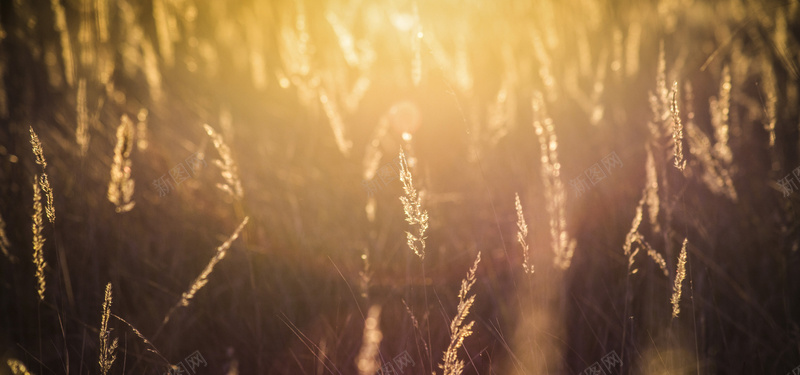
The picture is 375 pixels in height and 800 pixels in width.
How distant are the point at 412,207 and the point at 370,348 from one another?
0.33m

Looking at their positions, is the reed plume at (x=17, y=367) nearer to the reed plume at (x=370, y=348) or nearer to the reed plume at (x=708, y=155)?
the reed plume at (x=370, y=348)

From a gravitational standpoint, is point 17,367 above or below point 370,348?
below

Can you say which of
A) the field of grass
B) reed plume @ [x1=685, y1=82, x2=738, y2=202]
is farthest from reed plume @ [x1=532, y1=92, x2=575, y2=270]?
reed plume @ [x1=685, y1=82, x2=738, y2=202]

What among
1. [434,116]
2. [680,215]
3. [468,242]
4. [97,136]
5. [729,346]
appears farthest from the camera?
[434,116]

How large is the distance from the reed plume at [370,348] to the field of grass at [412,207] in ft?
0.05

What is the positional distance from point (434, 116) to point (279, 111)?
850 millimetres

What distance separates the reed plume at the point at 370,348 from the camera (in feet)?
3.65

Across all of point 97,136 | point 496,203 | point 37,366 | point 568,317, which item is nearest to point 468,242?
point 496,203

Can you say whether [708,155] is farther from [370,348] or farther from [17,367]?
[17,367]

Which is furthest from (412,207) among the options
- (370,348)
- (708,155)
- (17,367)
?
(17,367)

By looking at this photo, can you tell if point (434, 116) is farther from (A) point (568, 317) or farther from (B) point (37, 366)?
(B) point (37, 366)

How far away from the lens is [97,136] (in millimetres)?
2250

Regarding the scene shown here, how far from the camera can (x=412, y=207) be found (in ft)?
3.61

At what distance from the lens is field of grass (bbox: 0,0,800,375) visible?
1.26 m
